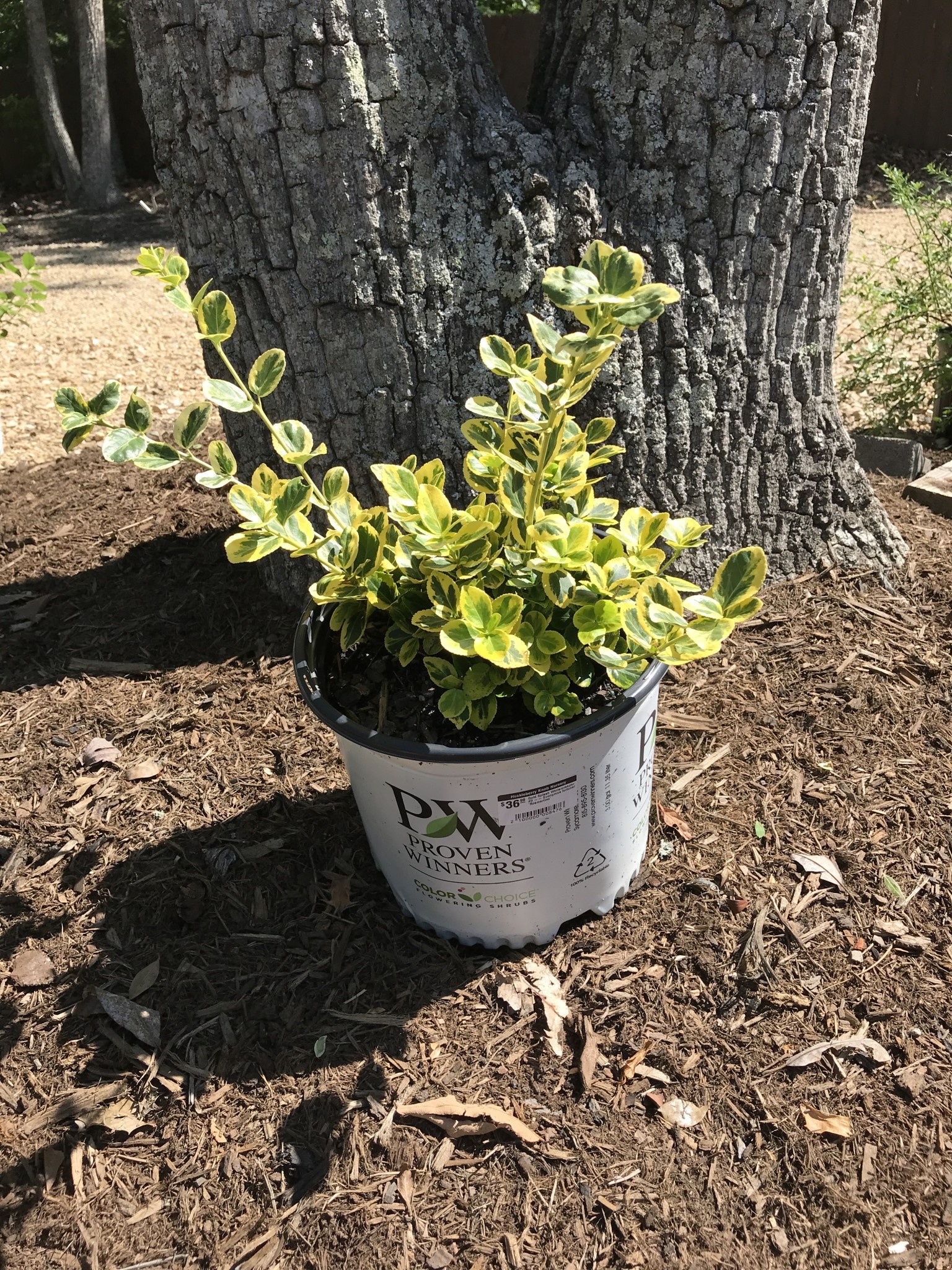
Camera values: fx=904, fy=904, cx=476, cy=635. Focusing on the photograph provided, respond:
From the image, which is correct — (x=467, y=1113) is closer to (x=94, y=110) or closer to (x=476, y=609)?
(x=476, y=609)

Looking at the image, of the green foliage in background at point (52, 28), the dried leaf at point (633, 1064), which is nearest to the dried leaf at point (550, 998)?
the dried leaf at point (633, 1064)

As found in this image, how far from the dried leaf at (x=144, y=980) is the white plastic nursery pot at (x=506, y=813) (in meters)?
0.48

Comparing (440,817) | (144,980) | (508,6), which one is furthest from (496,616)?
(508,6)

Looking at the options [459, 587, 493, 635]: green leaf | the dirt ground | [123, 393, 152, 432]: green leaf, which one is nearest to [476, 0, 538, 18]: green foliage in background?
the dirt ground

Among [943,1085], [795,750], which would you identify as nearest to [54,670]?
[795,750]

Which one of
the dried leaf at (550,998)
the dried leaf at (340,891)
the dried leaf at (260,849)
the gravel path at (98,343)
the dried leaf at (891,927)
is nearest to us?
the dried leaf at (550,998)

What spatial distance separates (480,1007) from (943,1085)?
806 mm

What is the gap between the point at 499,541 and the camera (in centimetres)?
148

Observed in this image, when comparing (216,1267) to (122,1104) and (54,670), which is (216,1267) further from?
(54,670)

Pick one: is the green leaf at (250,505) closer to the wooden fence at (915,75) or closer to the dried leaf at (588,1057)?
the dried leaf at (588,1057)

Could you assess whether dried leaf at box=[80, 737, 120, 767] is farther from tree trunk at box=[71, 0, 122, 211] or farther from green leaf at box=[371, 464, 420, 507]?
tree trunk at box=[71, 0, 122, 211]

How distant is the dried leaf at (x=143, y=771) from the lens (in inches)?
85.0

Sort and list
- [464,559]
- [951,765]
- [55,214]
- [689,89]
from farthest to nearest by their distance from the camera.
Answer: [55,214]
[951,765]
[689,89]
[464,559]

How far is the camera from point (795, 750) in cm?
211
